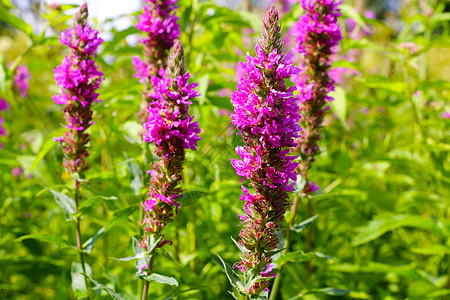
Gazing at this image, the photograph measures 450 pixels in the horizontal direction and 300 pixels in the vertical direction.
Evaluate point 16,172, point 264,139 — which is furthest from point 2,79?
point 16,172

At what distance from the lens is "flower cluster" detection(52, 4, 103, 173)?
2.29m

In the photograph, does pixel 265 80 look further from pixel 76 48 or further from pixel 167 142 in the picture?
pixel 76 48

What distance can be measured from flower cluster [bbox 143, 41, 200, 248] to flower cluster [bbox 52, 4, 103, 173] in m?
0.54

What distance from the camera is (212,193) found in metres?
3.05

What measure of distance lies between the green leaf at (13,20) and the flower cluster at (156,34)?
3.55 feet

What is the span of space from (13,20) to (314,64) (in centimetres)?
241

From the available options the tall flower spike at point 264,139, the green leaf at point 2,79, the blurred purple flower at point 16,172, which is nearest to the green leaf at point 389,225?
the tall flower spike at point 264,139

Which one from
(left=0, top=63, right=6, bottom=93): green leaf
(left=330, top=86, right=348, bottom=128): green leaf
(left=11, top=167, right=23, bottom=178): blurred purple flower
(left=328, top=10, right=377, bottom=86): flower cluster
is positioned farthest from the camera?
(left=328, top=10, right=377, bottom=86): flower cluster

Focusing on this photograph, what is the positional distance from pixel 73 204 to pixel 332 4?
2.28 meters

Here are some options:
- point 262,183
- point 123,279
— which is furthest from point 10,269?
point 262,183

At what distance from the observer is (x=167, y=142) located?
79.2 inches

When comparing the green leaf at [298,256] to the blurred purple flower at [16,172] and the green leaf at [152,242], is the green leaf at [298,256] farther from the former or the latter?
the blurred purple flower at [16,172]

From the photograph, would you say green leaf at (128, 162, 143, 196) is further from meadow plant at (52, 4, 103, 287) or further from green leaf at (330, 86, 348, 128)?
green leaf at (330, 86, 348, 128)

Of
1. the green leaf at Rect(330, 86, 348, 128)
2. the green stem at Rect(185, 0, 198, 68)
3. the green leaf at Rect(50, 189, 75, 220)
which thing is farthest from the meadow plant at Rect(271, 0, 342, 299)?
the green leaf at Rect(50, 189, 75, 220)
